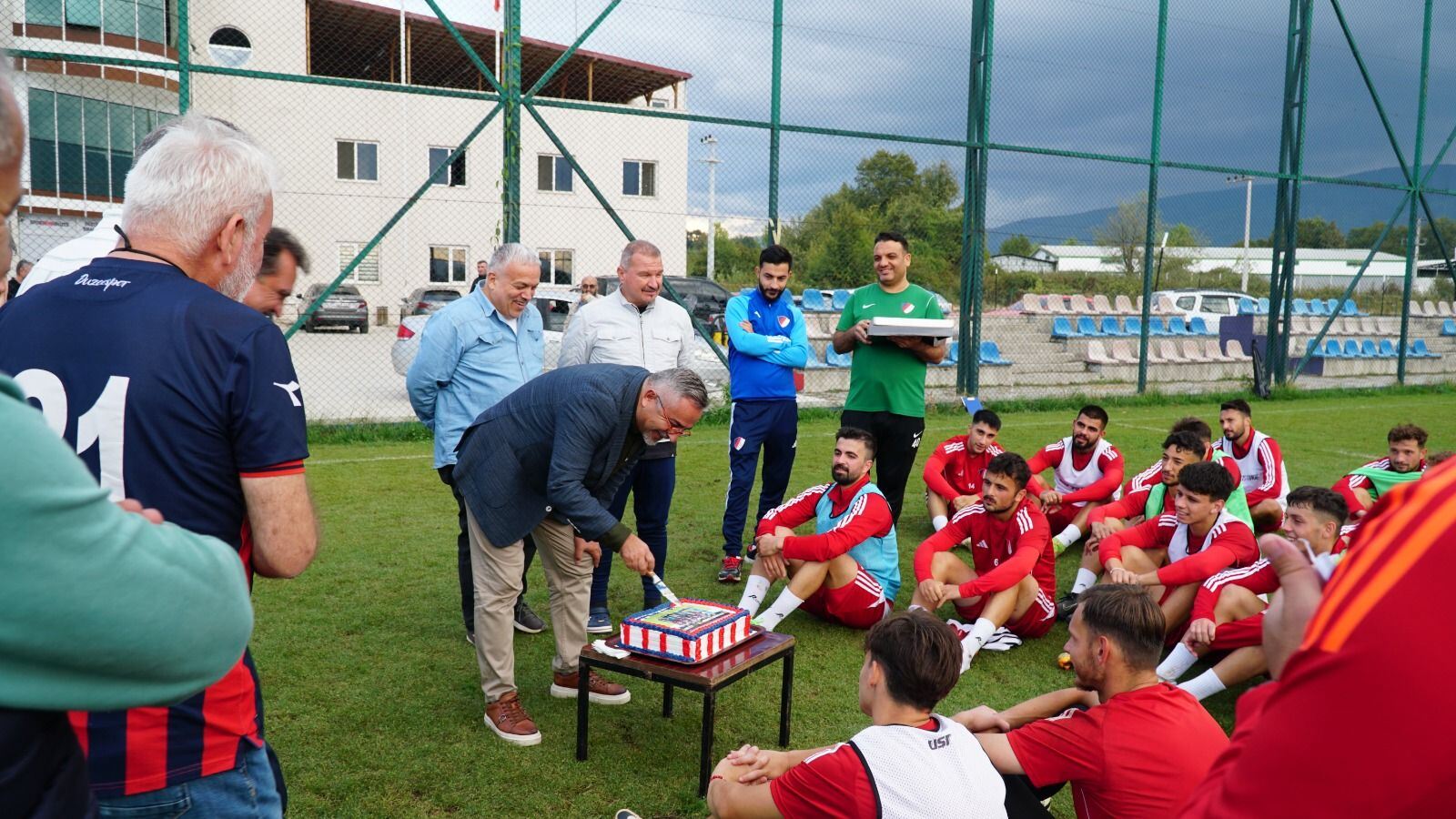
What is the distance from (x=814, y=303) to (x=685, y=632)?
12.7 meters

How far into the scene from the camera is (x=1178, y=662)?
4473 millimetres

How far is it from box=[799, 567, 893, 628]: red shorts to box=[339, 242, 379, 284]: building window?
643 cm

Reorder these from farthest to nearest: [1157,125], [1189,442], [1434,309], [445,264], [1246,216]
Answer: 1. [1434,309]
2. [1246,216]
3. [445,264]
4. [1157,125]
5. [1189,442]

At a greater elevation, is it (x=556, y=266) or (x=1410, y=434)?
(x=556, y=266)

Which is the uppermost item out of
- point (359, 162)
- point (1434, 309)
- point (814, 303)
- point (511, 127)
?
point (359, 162)

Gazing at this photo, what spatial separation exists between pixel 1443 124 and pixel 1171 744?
17.8 m

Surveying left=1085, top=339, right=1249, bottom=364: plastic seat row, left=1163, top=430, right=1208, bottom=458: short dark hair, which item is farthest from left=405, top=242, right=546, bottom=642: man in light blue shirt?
left=1085, top=339, right=1249, bottom=364: plastic seat row

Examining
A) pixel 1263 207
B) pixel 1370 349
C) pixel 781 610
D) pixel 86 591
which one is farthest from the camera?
pixel 1370 349

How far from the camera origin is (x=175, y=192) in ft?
5.53

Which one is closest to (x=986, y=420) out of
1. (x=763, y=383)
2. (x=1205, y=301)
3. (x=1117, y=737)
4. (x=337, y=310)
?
(x=763, y=383)

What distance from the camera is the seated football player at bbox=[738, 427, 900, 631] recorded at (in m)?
4.85

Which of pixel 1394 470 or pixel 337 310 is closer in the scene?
pixel 1394 470

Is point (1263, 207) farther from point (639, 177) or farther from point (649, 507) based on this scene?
point (649, 507)

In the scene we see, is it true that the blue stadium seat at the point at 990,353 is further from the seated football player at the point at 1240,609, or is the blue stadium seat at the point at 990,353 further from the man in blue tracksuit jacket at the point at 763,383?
the seated football player at the point at 1240,609
